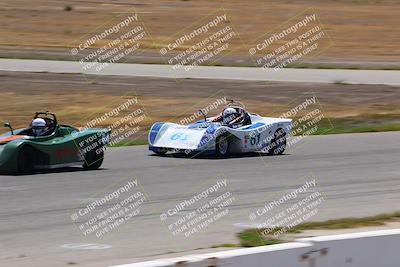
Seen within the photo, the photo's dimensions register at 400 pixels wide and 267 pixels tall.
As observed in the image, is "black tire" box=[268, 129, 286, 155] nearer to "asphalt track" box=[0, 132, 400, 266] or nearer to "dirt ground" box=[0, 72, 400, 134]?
"asphalt track" box=[0, 132, 400, 266]

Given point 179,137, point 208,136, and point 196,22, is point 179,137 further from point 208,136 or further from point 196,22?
point 196,22

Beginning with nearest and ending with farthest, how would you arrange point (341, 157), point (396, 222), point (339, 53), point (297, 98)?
point (396, 222), point (341, 157), point (297, 98), point (339, 53)

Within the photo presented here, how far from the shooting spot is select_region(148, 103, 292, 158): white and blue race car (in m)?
19.8

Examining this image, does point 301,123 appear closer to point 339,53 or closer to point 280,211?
point 280,211

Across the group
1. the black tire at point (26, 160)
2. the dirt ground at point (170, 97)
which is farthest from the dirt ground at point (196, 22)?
the black tire at point (26, 160)

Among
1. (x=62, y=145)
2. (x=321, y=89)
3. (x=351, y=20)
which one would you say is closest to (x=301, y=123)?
(x=321, y=89)

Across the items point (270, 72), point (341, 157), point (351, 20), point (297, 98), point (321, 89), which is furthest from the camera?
point (351, 20)

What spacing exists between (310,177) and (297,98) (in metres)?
14.2

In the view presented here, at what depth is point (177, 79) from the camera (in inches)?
1405

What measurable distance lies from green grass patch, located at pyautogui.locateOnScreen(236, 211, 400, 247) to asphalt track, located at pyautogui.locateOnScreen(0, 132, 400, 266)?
26cm

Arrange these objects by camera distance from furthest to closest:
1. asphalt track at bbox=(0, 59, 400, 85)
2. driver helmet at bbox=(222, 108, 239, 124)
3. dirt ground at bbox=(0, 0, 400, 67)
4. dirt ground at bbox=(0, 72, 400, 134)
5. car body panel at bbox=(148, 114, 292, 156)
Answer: dirt ground at bbox=(0, 0, 400, 67)
asphalt track at bbox=(0, 59, 400, 85)
dirt ground at bbox=(0, 72, 400, 134)
driver helmet at bbox=(222, 108, 239, 124)
car body panel at bbox=(148, 114, 292, 156)

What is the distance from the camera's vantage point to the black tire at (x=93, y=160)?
710 inches

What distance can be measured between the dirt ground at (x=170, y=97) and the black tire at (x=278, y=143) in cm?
574

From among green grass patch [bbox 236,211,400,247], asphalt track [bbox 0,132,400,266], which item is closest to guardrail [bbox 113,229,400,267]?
green grass patch [bbox 236,211,400,247]
